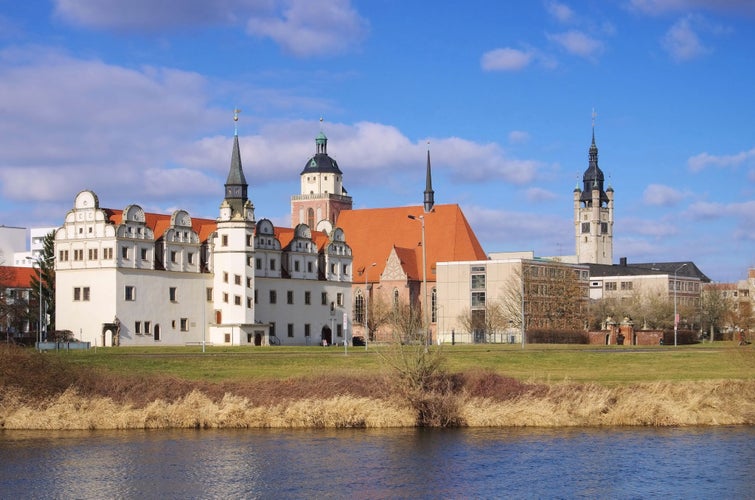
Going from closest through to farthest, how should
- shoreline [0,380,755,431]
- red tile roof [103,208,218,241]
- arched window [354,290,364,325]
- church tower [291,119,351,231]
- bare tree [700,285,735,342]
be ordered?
shoreline [0,380,755,431], red tile roof [103,208,218,241], bare tree [700,285,735,342], arched window [354,290,364,325], church tower [291,119,351,231]

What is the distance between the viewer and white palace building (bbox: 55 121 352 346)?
9644 centimetres

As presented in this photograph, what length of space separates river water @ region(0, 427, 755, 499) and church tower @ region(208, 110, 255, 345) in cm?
6197

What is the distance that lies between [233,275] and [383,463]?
232 ft

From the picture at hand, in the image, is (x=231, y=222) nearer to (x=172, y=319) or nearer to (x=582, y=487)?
(x=172, y=319)

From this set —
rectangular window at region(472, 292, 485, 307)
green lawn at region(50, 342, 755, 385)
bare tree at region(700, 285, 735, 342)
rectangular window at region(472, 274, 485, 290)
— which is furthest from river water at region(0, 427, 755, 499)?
bare tree at region(700, 285, 735, 342)

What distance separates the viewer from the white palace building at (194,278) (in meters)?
96.4

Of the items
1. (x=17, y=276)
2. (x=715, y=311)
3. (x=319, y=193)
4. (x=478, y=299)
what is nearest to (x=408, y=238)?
(x=478, y=299)

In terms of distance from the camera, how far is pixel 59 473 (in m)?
33.5

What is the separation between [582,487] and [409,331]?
14750 millimetres

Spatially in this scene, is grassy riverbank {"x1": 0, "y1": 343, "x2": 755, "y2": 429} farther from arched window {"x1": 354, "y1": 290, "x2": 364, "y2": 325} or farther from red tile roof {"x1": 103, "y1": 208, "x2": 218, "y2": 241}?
arched window {"x1": 354, "y1": 290, "x2": 364, "y2": 325}

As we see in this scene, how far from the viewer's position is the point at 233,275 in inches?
4099

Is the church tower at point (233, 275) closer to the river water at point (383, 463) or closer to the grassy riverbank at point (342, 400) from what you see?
the grassy riverbank at point (342, 400)

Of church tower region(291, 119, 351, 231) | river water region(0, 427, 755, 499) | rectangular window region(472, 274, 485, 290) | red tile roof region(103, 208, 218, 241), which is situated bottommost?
river water region(0, 427, 755, 499)

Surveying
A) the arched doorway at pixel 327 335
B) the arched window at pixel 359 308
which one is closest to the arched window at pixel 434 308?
the arched window at pixel 359 308
